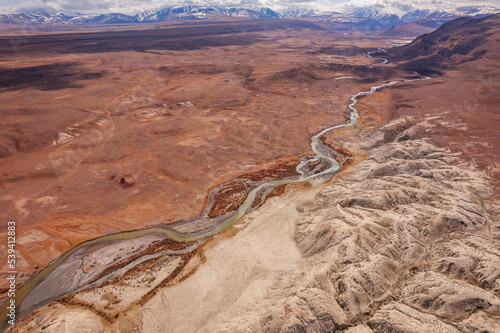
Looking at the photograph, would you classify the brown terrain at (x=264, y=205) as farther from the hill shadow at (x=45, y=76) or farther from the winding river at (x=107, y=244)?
the hill shadow at (x=45, y=76)

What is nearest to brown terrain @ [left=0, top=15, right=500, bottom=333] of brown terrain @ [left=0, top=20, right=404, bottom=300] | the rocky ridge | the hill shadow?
the rocky ridge

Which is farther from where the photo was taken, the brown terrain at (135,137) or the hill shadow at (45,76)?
the hill shadow at (45,76)

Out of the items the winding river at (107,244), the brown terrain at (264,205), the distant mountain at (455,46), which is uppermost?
the distant mountain at (455,46)

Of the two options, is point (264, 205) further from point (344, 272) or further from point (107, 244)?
point (107, 244)

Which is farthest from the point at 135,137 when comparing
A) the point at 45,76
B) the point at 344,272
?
the point at 45,76

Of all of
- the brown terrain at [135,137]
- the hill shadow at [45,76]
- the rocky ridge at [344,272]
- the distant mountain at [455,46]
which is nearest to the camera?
the rocky ridge at [344,272]

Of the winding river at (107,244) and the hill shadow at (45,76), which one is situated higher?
the hill shadow at (45,76)

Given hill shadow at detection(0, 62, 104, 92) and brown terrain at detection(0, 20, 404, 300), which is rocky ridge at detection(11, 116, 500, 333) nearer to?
brown terrain at detection(0, 20, 404, 300)

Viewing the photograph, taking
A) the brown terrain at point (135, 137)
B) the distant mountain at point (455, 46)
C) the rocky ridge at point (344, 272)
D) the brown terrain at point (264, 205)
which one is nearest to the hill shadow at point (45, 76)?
the brown terrain at point (135, 137)
